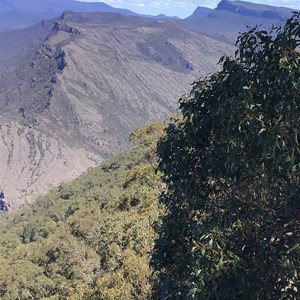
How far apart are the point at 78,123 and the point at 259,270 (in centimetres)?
19334

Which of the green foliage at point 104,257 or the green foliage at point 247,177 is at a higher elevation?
the green foliage at point 247,177

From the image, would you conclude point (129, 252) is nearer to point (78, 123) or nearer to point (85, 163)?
point (85, 163)

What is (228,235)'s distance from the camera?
17.4 feet

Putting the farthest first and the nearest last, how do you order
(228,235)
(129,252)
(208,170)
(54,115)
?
(54,115)
(129,252)
(208,170)
(228,235)

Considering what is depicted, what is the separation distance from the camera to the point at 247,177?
18.1ft

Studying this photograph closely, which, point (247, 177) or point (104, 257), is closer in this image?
point (247, 177)

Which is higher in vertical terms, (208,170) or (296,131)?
(296,131)

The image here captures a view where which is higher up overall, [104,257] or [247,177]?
[247,177]

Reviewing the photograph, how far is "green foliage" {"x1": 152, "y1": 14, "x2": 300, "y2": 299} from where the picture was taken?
4.87 meters

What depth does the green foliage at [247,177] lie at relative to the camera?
487cm

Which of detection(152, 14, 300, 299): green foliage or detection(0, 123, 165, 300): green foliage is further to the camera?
detection(0, 123, 165, 300): green foliage

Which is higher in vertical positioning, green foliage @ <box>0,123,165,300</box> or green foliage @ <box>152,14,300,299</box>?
green foliage @ <box>152,14,300,299</box>

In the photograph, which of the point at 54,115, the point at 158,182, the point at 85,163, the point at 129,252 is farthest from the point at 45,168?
the point at 129,252

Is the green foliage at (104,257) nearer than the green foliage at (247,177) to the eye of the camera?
No
